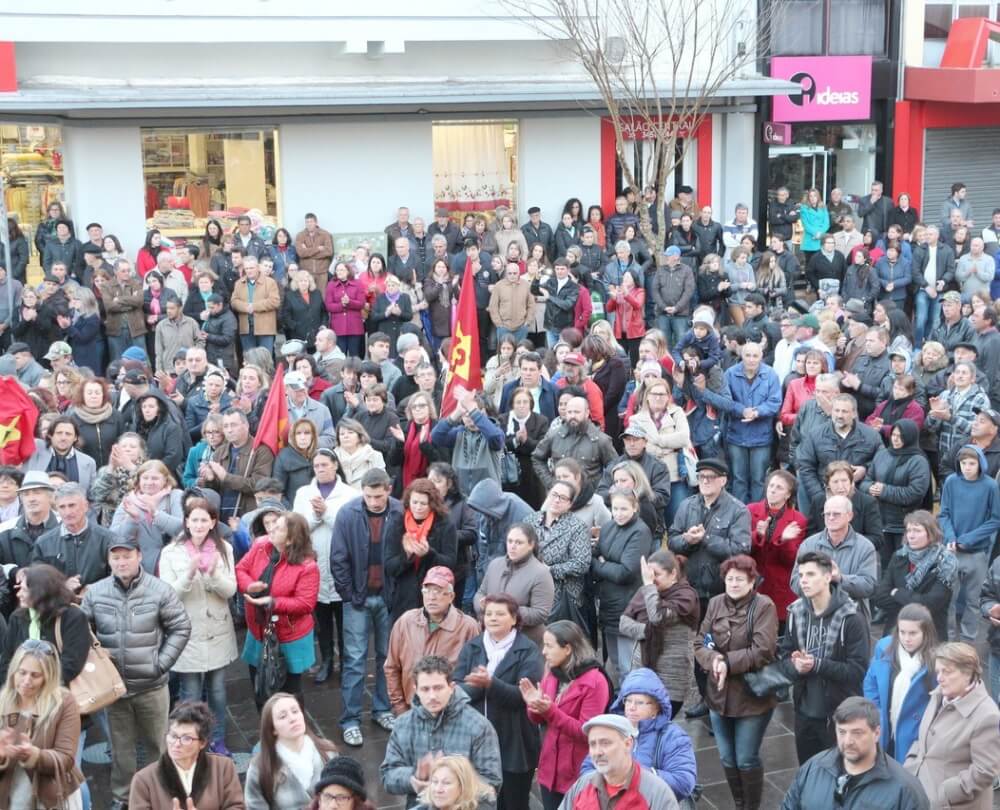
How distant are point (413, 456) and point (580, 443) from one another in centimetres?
147

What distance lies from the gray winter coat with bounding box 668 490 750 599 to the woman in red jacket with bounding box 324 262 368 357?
→ 8897mm

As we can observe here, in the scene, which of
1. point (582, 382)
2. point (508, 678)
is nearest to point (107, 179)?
point (582, 382)

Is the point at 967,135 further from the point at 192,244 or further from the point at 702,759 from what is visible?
the point at 702,759

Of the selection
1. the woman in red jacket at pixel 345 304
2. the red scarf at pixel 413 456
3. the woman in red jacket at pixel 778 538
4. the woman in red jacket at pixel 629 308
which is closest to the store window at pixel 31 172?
the woman in red jacket at pixel 345 304

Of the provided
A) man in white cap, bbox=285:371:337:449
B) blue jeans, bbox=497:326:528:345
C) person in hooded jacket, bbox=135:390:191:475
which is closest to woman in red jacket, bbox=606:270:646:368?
blue jeans, bbox=497:326:528:345

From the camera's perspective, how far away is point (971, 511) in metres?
10.6

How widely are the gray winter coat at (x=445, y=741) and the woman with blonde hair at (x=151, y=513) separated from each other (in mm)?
3023

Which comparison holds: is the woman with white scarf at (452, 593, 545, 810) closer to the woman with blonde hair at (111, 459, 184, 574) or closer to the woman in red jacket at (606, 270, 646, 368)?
the woman with blonde hair at (111, 459, 184, 574)

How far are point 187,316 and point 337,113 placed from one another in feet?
19.3

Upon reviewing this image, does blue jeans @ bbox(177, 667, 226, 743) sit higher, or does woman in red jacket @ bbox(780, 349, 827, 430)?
woman in red jacket @ bbox(780, 349, 827, 430)

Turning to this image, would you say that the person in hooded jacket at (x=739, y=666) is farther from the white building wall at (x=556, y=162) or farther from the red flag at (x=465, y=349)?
the white building wall at (x=556, y=162)

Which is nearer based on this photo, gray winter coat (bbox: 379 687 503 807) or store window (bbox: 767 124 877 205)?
gray winter coat (bbox: 379 687 503 807)

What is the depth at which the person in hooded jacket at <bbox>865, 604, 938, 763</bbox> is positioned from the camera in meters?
7.62

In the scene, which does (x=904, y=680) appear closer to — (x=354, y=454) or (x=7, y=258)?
(x=354, y=454)
